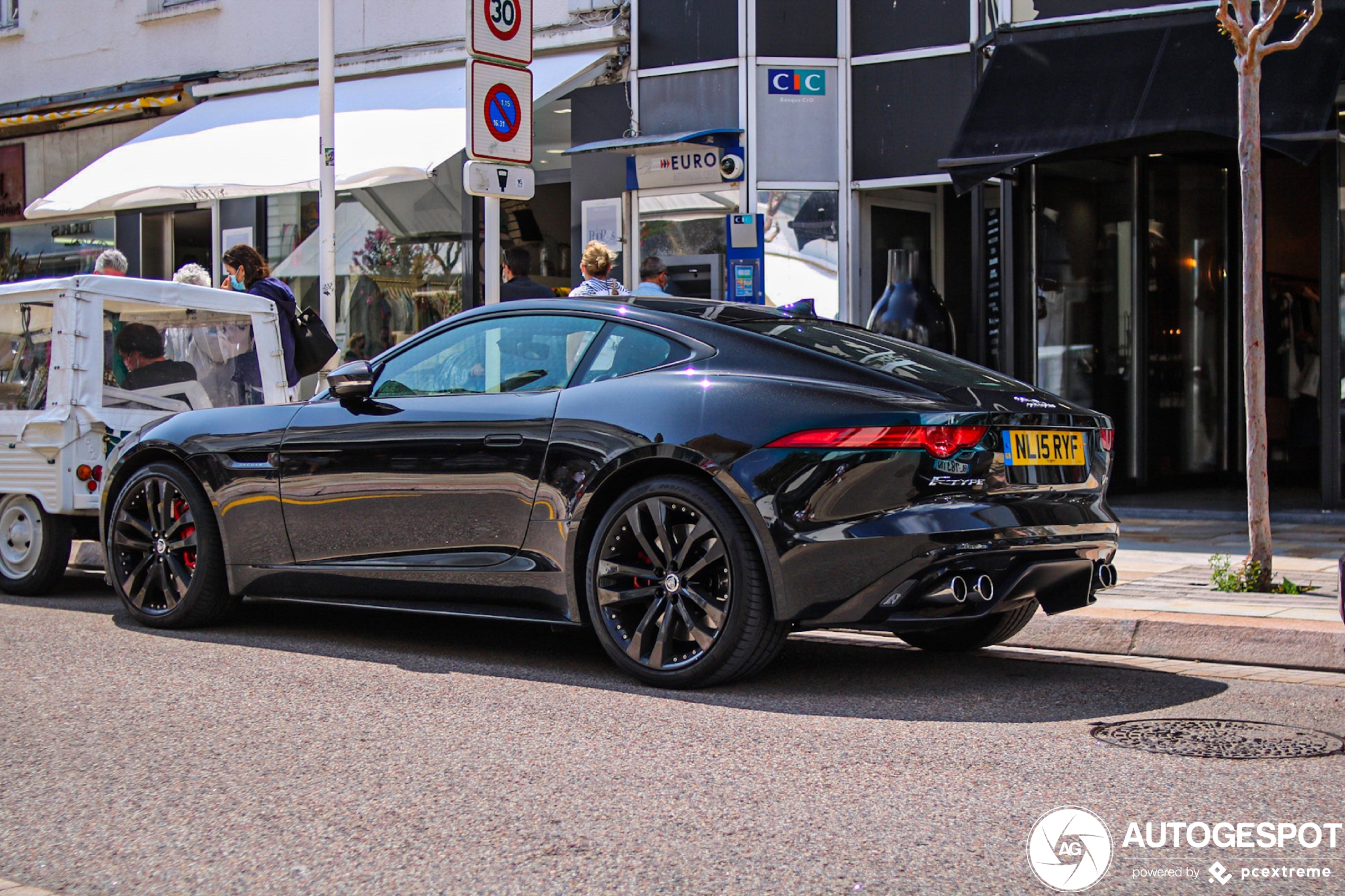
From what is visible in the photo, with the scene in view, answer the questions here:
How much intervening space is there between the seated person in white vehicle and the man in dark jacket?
2686mm

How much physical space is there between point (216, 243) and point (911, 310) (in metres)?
8.70

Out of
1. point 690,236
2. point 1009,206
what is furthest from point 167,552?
point 690,236

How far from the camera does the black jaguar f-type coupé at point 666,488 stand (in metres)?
4.57

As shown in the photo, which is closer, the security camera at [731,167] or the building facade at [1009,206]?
the building facade at [1009,206]

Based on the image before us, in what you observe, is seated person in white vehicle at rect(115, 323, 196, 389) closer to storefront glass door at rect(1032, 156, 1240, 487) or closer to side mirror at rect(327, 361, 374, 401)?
side mirror at rect(327, 361, 374, 401)

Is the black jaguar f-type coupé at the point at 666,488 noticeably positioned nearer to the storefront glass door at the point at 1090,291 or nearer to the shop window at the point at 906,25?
the storefront glass door at the point at 1090,291

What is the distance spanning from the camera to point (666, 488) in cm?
486

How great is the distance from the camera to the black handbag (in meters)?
8.97

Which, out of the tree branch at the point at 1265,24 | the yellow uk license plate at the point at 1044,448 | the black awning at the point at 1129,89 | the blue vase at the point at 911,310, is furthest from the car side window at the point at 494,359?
the blue vase at the point at 911,310

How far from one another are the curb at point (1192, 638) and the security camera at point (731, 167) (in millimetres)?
7845

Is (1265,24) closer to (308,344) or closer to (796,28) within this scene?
(308,344)

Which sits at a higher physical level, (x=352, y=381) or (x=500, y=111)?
(x=500, y=111)

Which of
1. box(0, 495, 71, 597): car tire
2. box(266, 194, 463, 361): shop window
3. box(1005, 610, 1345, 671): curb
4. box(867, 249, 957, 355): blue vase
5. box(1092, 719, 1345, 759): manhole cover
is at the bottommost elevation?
box(1092, 719, 1345, 759): manhole cover

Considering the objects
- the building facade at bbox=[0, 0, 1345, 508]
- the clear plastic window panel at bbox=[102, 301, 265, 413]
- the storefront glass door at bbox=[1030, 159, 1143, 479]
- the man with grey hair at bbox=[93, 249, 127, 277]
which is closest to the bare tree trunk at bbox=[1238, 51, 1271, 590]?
the building facade at bbox=[0, 0, 1345, 508]
